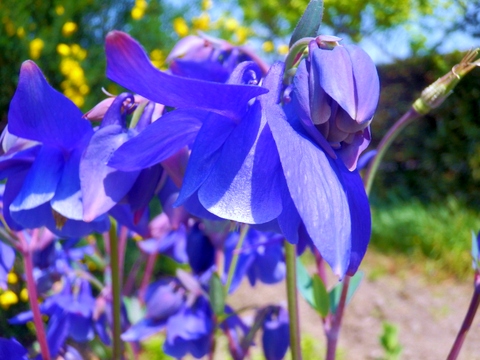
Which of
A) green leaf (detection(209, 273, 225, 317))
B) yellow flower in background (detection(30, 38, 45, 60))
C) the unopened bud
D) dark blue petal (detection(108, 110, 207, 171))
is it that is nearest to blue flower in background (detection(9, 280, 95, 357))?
green leaf (detection(209, 273, 225, 317))

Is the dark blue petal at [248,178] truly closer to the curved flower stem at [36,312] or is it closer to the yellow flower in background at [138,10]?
the curved flower stem at [36,312]

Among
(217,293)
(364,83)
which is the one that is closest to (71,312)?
(217,293)

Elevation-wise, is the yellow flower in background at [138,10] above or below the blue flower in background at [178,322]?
above

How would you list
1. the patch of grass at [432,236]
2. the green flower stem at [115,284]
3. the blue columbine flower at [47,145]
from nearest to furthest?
the blue columbine flower at [47,145], the green flower stem at [115,284], the patch of grass at [432,236]

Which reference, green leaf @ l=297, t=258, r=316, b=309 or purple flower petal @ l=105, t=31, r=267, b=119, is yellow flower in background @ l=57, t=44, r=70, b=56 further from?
purple flower petal @ l=105, t=31, r=267, b=119

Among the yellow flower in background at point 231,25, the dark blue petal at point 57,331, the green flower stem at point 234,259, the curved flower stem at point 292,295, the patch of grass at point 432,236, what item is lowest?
the patch of grass at point 432,236

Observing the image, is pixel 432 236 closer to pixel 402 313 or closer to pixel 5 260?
pixel 402 313

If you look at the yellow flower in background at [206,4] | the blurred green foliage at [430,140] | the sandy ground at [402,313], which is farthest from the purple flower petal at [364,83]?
the blurred green foliage at [430,140]
